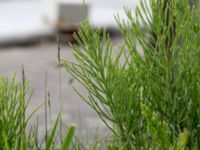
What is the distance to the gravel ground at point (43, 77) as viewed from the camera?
12.7 ft

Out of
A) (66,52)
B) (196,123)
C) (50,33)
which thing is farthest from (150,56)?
(50,33)

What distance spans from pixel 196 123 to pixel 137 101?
14 cm

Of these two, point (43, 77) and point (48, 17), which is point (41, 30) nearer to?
point (48, 17)

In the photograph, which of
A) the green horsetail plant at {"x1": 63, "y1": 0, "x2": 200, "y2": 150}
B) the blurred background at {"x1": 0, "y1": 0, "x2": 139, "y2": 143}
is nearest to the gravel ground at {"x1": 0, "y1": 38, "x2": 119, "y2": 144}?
the blurred background at {"x1": 0, "y1": 0, "x2": 139, "y2": 143}

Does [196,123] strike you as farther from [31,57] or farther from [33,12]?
[33,12]

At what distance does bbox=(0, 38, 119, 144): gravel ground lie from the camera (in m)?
3.88

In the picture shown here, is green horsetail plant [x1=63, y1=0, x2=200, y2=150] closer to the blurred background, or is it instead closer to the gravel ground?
the gravel ground

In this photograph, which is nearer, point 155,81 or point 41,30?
point 155,81

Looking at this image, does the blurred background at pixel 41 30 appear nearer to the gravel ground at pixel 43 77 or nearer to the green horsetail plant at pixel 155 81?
the gravel ground at pixel 43 77

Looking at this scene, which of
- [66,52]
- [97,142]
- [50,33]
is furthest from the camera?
[50,33]

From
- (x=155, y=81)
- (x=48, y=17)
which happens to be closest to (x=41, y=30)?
(x=48, y=17)

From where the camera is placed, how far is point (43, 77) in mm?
5160

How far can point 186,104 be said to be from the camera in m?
1.33

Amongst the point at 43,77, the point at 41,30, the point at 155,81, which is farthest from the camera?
the point at 41,30
